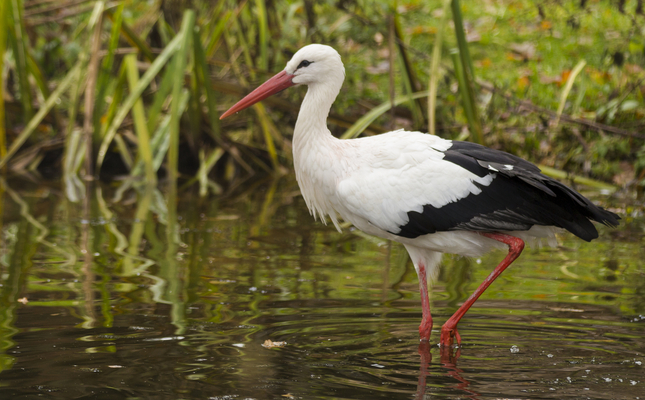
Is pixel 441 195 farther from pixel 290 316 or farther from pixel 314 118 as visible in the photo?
pixel 290 316

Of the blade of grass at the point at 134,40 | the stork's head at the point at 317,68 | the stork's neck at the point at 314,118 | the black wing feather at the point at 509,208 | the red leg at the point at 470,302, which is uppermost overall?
the blade of grass at the point at 134,40

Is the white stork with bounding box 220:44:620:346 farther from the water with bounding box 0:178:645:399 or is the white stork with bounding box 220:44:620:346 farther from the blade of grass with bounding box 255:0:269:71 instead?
the blade of grass with bounding box 255:0:269:71

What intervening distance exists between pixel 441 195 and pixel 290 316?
1120mm

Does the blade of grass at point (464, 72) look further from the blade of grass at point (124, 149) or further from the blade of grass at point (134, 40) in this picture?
the blade of grass at point (124, 149)

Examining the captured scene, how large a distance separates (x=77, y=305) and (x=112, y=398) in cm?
153

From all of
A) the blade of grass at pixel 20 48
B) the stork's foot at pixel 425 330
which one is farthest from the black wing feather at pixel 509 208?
the blade of grass at pixel 20 48

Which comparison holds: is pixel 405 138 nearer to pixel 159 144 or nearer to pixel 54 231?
pixel 54 231

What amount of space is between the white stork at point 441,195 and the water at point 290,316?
456 millimetres

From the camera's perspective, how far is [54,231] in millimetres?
7188

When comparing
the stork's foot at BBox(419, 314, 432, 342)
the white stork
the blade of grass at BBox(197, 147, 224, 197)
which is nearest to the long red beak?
the white stork

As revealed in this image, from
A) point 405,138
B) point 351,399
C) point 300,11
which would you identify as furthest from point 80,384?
point 300,11

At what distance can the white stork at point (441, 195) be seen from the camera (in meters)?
4.32

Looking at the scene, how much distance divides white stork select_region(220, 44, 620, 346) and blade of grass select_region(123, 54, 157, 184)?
4.46 meters

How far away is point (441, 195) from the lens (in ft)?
14.4
